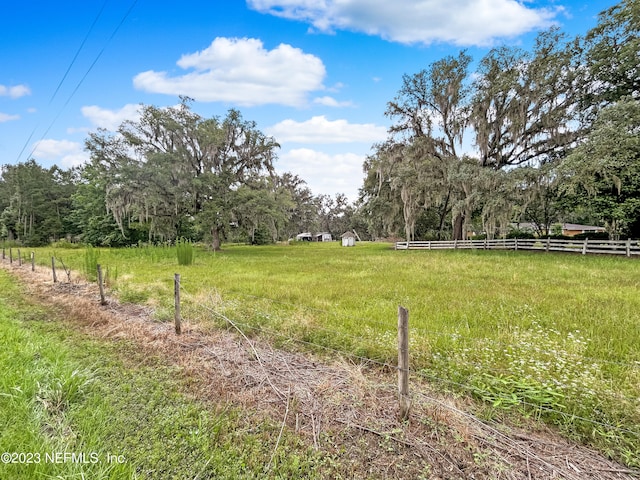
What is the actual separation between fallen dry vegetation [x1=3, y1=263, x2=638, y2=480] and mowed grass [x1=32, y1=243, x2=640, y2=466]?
0.90ft

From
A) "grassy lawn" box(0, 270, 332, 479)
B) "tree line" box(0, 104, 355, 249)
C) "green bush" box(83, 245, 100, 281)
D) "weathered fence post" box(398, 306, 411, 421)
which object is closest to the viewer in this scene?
"grassy lawn" box(0, 270, 332, 479)

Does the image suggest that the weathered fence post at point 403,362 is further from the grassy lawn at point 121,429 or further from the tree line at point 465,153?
the tree line at point 465,153

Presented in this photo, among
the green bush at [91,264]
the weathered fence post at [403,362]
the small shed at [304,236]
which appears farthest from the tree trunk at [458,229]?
the small shed at [304,236]

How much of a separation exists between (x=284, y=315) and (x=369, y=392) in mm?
2432

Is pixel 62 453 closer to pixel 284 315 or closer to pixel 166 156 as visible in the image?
pixel 284 315

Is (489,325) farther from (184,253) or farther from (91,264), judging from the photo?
(184,253)

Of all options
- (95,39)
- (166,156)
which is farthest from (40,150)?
(95,39)

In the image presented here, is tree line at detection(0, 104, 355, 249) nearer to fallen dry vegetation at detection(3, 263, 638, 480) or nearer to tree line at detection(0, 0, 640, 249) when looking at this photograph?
tree line at detection(0, 0, 640, 249)

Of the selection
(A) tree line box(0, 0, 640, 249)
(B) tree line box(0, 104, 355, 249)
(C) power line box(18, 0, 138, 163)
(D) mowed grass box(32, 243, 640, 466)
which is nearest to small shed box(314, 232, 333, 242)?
(A) tree line box(0, 0, 640, 249)

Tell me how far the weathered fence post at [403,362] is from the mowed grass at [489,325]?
0.66 m

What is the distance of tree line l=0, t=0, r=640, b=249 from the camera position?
43.0ft

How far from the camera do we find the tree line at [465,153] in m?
13.1

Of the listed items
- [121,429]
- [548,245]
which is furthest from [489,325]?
[548,245]

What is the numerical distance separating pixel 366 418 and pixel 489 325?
2768mm
